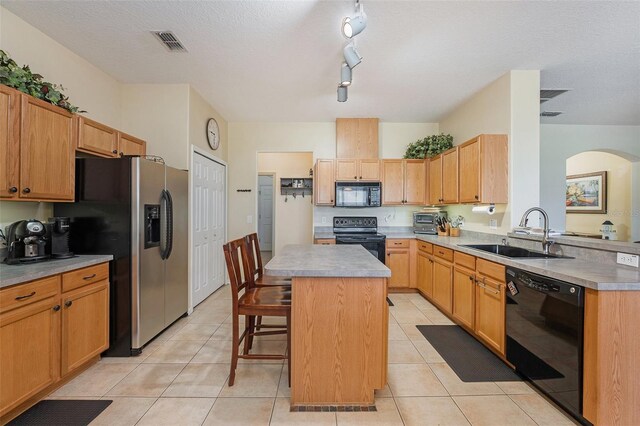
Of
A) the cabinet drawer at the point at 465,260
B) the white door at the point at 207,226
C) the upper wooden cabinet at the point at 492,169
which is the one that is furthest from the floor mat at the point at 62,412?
the upper wooden cabinet at the point at 492,169

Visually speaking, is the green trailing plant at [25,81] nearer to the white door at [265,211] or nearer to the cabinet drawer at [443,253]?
the cabinet drawer at [443,253]

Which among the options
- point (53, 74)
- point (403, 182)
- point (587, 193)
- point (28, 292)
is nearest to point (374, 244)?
point (403, 182)

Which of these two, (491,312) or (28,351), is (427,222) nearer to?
(491,312)

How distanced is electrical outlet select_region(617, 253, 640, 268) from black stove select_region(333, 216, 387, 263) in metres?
2.41

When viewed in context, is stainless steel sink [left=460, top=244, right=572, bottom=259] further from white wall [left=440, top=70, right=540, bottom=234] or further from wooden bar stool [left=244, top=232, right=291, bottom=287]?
wooden bar stool [left=244, top=232, right=291, bottom=287]

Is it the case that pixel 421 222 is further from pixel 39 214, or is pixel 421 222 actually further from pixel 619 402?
pixel 39 214

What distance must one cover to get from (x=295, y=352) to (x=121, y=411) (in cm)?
116

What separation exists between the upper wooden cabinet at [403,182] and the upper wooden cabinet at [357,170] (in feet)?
0.44

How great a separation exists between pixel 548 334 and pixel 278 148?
4.07m

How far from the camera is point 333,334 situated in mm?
1721

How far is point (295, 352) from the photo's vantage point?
67.7 inches

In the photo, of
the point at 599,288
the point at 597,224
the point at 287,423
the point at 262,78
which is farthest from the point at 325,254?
the point at 597,224

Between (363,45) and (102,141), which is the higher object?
(363,45)

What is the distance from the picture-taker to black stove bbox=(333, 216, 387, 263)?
4.03 m
